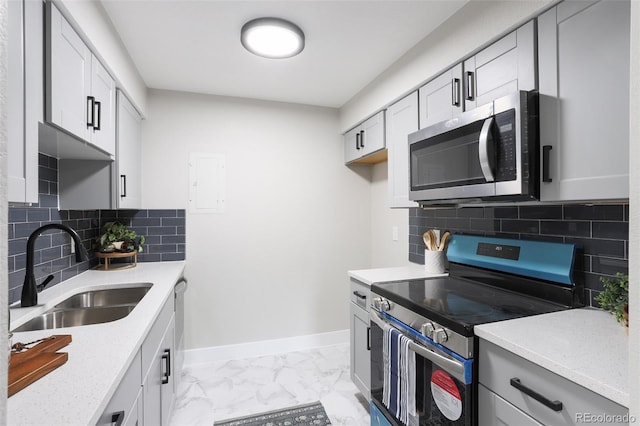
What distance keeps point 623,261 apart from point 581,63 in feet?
2.64

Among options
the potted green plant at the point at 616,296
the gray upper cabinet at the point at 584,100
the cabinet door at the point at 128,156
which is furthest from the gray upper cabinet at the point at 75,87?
the potted green plant at the point at 616,296

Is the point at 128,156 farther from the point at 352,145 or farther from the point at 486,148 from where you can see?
the point at 486,148

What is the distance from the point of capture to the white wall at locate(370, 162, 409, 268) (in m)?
2.78

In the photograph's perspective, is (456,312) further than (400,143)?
No

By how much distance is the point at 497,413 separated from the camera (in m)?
1.16

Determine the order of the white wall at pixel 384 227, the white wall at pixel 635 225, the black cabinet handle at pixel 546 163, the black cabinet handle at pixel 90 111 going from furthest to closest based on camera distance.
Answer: the white wall at pixel 384 227 < the black cabinet handle at pixel 90 111 < the black cabinet handle at pixel 546 163 < the white wall at pixel 635 225

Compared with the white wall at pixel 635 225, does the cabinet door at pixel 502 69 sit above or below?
above

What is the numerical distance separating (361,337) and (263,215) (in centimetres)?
145

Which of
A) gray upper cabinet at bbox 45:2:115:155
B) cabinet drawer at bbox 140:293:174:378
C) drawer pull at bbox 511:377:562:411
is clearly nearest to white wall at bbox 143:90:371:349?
gray upper cabinet at bbox 45:2:115:155

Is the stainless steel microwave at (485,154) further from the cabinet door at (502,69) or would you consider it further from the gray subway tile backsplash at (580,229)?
the gray subway tile backsplash at (580,229)

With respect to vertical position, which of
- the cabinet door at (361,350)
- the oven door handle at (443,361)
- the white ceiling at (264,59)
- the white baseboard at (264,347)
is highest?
the white ceiling at (264,59)

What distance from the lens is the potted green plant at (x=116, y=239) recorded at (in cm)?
240

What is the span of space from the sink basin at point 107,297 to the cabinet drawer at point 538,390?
187 centimetres

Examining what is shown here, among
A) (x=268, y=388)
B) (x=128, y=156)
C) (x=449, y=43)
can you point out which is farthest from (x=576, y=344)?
(x=128, y=156)
